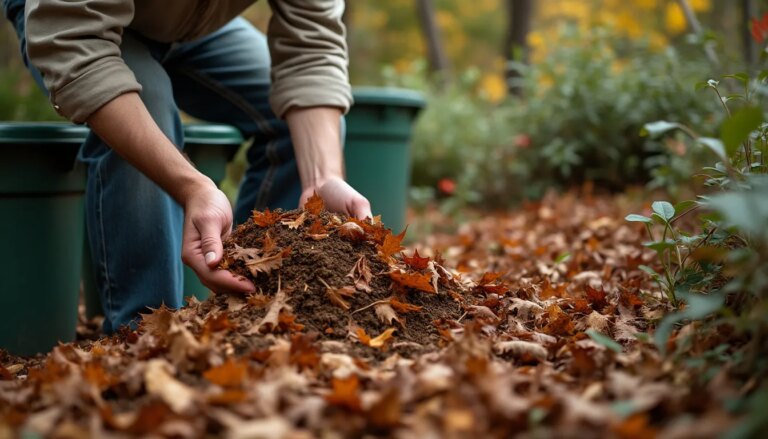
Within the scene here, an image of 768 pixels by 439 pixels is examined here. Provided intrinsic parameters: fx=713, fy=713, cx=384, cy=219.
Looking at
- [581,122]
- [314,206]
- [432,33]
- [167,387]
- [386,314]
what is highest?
[432,33]

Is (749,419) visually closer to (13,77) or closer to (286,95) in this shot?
(286,95)

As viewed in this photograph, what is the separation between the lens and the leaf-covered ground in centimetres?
116

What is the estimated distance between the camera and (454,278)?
6.61 feet

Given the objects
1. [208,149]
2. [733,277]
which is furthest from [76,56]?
[733,277]

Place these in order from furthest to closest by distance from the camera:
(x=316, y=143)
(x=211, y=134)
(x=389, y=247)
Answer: (x=211, y=134) → (x=316, y=143) → (x=389, y=247)

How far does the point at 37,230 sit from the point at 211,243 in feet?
2.83

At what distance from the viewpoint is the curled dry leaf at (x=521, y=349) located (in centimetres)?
158

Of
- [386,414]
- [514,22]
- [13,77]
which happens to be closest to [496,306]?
[386,414]

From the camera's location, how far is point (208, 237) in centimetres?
183

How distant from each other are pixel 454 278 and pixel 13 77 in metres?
3.79

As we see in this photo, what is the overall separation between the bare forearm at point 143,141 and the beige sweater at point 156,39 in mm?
35

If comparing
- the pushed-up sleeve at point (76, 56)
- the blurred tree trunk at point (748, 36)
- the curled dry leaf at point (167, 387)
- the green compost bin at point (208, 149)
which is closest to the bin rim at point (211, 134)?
the green compost bin at point (208, 149)

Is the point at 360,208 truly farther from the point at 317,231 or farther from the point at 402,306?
the point at 402,306

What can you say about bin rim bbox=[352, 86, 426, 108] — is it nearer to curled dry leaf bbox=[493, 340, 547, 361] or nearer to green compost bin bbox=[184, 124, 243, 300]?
green compost bin bbox=[184, 124, 243, 300]
